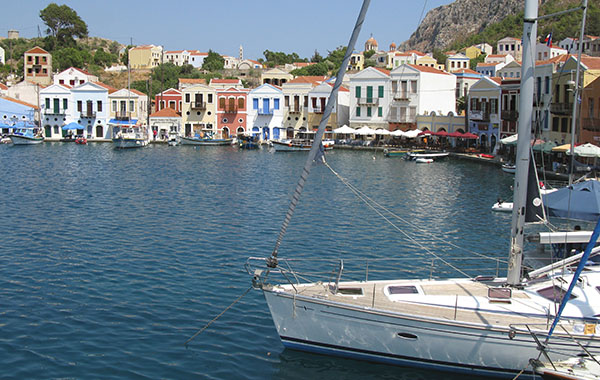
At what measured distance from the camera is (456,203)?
37625 mm

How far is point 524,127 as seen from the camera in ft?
47.2

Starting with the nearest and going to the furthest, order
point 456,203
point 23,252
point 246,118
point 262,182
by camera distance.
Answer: point 23,252
point 456,203
point 262,182
point 246,118

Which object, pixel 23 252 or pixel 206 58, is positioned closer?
pixel 23 252

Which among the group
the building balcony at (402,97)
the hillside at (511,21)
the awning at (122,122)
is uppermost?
the hillside at (511,21)

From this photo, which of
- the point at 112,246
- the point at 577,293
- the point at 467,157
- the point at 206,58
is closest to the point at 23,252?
the point at 112,246

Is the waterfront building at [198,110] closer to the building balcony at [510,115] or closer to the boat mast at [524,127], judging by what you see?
→ the building balcony at [510,115]

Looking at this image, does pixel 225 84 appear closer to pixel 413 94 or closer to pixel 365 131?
pixel 365 131

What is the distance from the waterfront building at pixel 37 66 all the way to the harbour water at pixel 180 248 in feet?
213

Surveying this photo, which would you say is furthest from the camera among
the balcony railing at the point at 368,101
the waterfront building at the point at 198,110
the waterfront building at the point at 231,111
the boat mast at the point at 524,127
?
the waterfront building at the point at 198,110

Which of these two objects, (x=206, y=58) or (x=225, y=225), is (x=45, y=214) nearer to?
(x=225, y=225)

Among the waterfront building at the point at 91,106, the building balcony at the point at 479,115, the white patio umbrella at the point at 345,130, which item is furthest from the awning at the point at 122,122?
the building balcony at the point at 479,115

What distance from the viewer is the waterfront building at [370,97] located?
259ft

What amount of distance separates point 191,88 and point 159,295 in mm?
70886

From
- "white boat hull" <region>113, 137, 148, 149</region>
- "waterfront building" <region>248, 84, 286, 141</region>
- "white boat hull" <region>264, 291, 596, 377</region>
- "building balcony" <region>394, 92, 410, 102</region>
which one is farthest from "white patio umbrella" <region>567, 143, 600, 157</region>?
"white boat hull" <region>113, 137, 148, 149</region>
